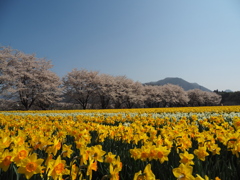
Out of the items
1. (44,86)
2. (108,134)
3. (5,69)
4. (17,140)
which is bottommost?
(108,134)

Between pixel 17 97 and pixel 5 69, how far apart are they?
535cm

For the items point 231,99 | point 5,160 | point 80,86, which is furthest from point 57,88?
point 231,99

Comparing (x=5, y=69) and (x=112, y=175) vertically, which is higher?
(x=5, y=69)

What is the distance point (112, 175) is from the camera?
1363mm

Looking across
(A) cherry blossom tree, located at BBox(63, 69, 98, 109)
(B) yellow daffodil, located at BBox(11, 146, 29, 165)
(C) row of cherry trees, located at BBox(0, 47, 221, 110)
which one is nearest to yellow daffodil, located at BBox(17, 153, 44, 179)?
(B) yellow daffodil, located at BBox(11, 146, 29, 165)

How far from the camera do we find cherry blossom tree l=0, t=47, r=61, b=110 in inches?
1024

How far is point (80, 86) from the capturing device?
3612 cm

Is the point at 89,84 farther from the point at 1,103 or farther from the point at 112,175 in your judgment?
the point at 112,175

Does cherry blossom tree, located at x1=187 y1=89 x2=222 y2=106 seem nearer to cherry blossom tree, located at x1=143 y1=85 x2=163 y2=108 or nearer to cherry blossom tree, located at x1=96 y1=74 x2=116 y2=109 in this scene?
cherry blossom tree, located at x1=143 y1=85 x2=163 y2=108

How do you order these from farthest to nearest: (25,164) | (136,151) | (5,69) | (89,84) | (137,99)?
(137,99)
(89,84)
(5,69)
(136,151)
(25,164)

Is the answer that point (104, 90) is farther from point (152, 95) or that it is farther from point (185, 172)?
point (185, 172)

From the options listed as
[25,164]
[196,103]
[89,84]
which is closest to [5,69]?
[89,84]

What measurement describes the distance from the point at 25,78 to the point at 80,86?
402 inches

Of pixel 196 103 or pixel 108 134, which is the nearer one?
pixel 108 134
